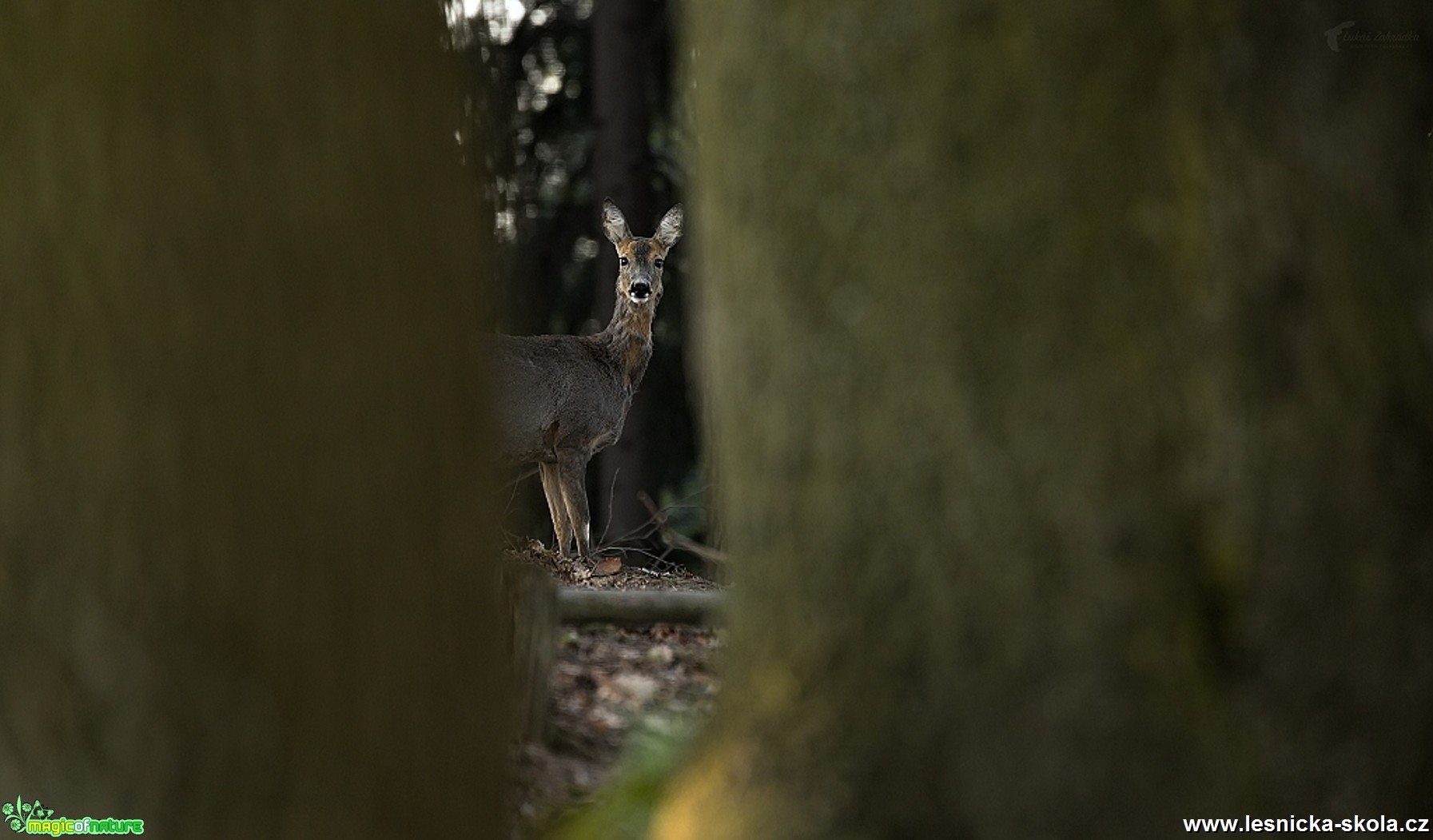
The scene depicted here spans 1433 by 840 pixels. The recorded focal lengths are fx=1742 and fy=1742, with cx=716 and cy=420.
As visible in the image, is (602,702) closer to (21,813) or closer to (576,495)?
(21,813)

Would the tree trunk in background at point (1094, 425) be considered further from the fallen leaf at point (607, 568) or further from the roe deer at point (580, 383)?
the roe deer at point (580, 383)

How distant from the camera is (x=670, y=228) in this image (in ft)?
38.6

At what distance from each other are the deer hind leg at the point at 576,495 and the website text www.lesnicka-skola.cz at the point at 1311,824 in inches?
322

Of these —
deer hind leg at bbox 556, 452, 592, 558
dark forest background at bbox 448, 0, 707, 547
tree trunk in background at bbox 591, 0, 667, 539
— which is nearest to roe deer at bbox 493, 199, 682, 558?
deer hind leg at bbox 556, 452, 592, 558

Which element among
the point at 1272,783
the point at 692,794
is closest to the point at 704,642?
the point at 692,794

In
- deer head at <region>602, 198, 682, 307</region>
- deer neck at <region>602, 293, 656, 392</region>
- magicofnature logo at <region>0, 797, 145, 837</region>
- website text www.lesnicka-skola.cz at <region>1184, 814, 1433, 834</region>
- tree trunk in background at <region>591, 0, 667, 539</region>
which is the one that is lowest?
website text www.lesnicka-skola.cz at <region>1184, 814, 1433, 834</region>

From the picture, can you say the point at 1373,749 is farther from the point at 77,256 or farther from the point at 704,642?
the point at 704,642

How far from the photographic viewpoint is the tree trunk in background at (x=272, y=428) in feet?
6.63

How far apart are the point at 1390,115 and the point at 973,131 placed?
61cm

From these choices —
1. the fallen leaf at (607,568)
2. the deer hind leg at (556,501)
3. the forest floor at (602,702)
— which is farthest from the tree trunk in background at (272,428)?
the deer hind leg at (556,501)

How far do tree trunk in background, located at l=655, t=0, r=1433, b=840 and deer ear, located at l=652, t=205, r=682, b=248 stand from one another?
9311 millimetres

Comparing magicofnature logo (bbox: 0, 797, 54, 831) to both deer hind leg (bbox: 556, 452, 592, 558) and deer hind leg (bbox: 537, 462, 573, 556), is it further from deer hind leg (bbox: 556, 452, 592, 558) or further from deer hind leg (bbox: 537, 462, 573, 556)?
deer hind leg (bbox: 537, 462, 573, 556)

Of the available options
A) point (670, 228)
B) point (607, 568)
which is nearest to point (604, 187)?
point (670, 228)

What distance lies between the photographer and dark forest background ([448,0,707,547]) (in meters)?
13.1
